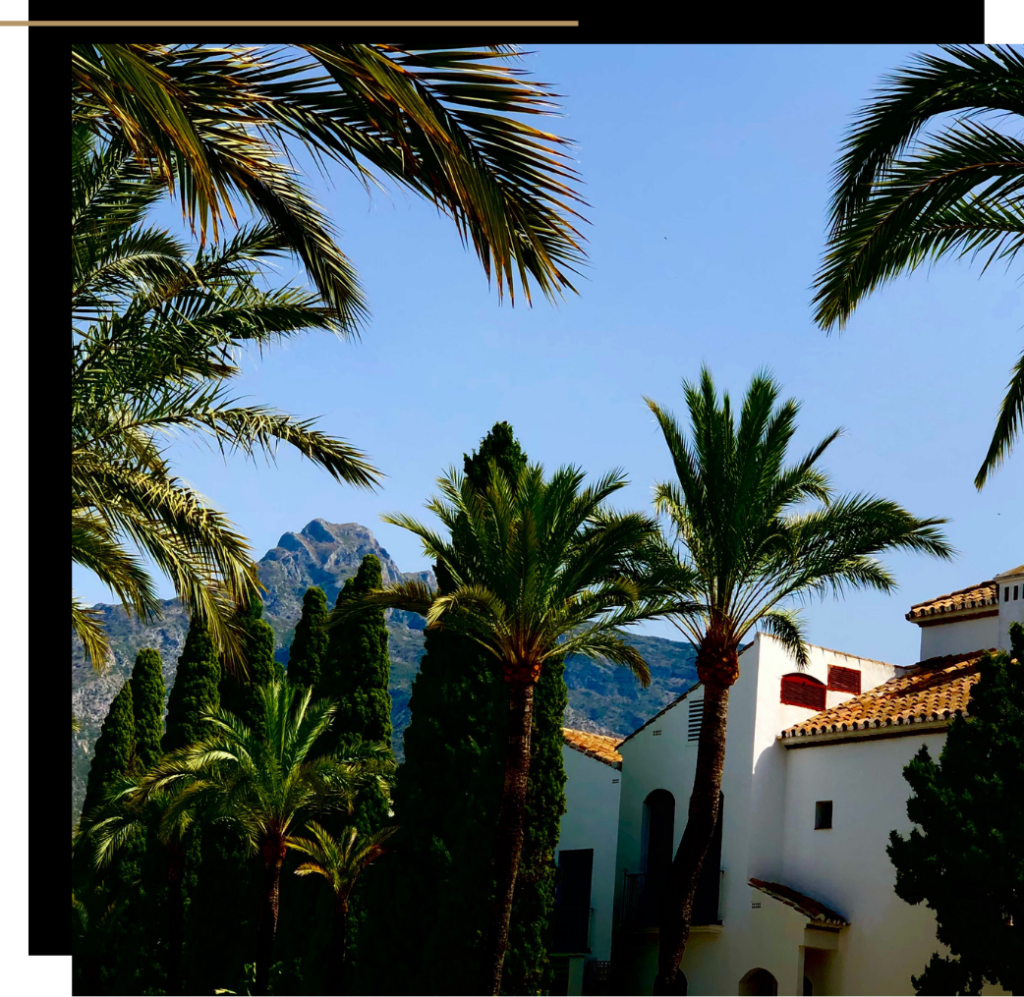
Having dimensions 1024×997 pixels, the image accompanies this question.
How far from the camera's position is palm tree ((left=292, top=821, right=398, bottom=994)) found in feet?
75.8

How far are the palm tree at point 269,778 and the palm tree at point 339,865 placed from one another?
492mm

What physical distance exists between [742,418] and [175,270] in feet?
32.9

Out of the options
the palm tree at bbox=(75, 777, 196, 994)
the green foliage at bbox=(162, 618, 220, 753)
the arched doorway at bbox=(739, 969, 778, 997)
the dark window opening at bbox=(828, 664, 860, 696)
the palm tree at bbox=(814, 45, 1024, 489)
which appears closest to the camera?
the palm tree at bbox=(814, 45, 1024, 489)

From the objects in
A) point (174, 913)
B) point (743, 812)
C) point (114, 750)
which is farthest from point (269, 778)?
point (114, 750)

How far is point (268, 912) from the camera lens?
72.8 feet

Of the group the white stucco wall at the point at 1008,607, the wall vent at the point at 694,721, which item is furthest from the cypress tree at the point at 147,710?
the white stucco wall at the point at 1008,607

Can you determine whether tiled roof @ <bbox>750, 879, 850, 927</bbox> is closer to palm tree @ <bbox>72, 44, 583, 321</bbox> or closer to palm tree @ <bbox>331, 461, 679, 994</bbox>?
palm tree @ <bbox>331, 461, 679, 994</bbox>

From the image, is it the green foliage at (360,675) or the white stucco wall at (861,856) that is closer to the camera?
the white stucco wall at (861,856)

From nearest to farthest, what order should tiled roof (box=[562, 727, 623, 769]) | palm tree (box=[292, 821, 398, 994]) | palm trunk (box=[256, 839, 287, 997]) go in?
palm trunk (box=[256, 839, 287, 997]), palm tree (box=[292, 821, 398, 994]), tiled roof (box=[562, 727, 623, 769])

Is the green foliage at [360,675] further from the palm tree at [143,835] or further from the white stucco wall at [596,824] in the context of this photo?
the white stucco wall at [596,824]

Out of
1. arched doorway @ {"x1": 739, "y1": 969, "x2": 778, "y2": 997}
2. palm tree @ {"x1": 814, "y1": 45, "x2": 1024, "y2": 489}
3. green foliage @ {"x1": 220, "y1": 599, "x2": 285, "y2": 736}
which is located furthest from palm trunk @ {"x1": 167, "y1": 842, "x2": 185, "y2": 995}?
palm tree @ {"x1": 814, "y1": 45, "x2": 1024, "y2": 489}

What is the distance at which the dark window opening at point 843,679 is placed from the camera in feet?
83.6

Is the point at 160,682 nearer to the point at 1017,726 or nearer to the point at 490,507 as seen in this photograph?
the point at 490,507

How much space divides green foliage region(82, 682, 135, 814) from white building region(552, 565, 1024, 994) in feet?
39.8
